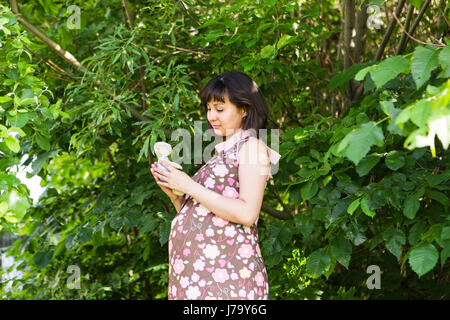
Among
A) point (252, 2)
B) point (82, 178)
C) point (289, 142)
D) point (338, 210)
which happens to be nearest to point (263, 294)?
point (338, 210)

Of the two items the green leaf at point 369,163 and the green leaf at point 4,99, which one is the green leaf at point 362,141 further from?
the green leaf at point 4,99

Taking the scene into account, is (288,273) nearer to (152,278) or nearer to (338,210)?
(338,210)

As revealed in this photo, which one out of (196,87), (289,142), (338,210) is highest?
(196,87)

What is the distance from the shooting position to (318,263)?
6.91 ft

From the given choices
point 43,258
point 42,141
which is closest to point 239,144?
point 42,141

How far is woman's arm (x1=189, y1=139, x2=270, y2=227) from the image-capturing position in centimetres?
153

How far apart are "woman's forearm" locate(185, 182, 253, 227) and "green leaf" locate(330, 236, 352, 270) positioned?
68 centimetres

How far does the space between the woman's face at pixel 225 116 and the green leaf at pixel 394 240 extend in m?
0.76

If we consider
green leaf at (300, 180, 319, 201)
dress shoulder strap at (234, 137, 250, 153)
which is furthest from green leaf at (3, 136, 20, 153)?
green leaf at (300, 180, 319, 201)

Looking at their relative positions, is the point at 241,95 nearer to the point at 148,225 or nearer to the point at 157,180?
the point at 157,180

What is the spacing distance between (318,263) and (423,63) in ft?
3.14

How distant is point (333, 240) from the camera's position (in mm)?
2133

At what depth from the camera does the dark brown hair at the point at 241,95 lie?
1.68 m

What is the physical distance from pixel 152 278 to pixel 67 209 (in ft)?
2.69
